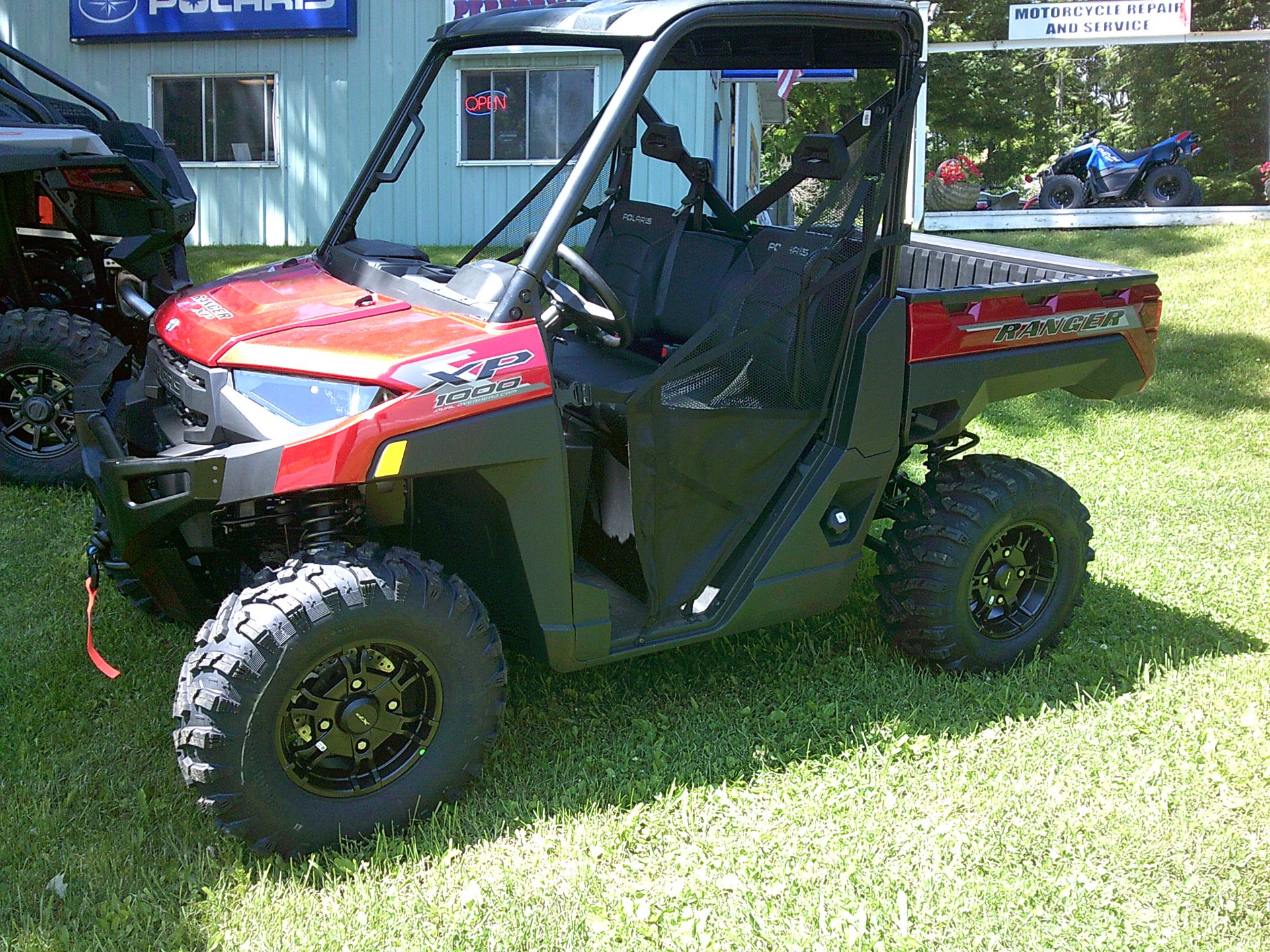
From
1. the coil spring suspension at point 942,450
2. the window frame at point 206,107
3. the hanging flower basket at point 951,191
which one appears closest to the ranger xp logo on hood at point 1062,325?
the coil spring suspension at point 942,450

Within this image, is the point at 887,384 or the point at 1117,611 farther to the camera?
the point at 1117,611

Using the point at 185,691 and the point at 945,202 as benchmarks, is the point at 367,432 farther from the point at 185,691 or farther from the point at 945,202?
the point at 945,202

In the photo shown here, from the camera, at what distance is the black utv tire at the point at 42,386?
5.28 m

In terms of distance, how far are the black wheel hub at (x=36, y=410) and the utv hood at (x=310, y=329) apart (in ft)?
7.26

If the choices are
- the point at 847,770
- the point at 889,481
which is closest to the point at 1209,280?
the point at 889,481

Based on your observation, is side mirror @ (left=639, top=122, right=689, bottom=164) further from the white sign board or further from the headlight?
the white sign board

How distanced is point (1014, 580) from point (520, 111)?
10.3 m

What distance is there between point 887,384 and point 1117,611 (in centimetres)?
161

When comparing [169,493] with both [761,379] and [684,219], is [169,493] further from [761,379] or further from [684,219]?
[684,219]

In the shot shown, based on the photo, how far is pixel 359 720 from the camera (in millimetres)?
2961

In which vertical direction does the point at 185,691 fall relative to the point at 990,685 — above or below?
above

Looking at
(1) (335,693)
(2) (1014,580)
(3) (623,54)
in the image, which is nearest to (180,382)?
(1) (335,693)

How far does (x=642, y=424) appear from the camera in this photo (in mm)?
3299

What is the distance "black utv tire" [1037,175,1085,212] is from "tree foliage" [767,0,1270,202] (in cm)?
Result: 702
